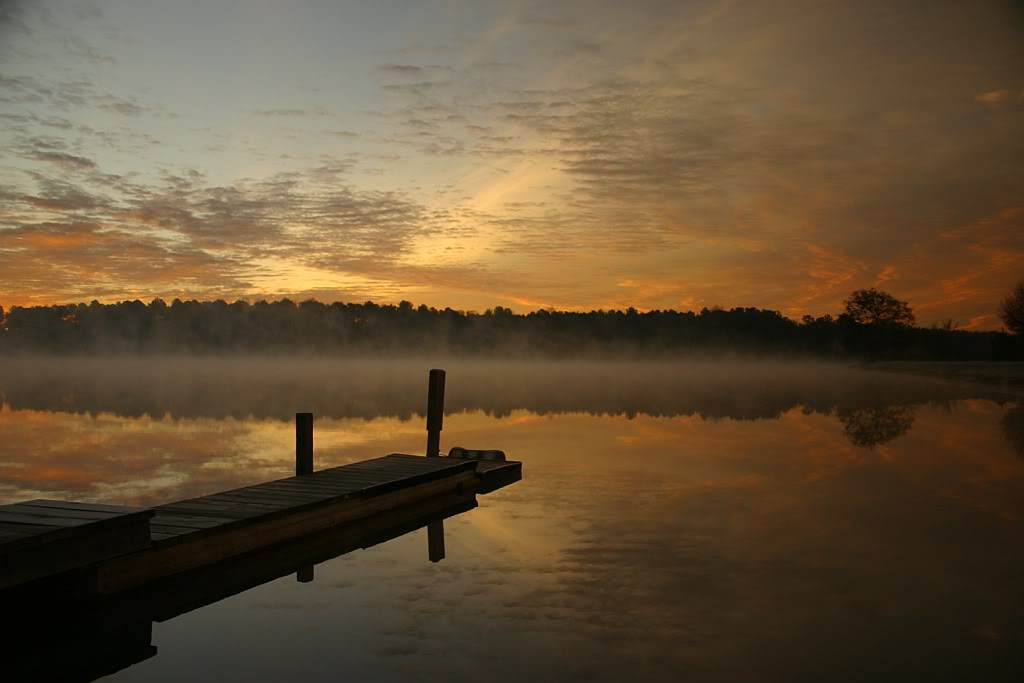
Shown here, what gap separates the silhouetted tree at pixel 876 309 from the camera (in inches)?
3516

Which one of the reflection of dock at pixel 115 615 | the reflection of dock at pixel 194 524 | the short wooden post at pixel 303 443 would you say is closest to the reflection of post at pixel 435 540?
the reflection of dock at pixel 194 524

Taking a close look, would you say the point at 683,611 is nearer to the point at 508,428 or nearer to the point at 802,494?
the point at 802,494

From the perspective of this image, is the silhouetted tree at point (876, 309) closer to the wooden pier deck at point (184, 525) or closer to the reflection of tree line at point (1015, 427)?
the reflection of tree line at point (1015, 427)

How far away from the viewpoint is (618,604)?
721 centimetres

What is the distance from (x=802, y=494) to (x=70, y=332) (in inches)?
5861

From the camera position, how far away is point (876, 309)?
3556 inches

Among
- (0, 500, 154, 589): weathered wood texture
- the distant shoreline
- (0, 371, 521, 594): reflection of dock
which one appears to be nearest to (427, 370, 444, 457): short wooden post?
(0, 371, 521, 594): reflection of dock

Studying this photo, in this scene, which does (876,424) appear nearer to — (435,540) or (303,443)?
(435,540)

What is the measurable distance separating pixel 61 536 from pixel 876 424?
22.2 meters

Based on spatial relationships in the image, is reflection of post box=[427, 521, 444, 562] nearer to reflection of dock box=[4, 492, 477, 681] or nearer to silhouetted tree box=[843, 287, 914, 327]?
reflection of dock box=[4, 492, 477, 681]

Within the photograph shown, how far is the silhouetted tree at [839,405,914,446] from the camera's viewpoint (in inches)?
797

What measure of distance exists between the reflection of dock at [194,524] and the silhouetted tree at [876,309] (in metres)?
87.5

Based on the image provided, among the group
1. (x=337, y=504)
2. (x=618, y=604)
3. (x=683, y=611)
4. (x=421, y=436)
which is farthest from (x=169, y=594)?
(x=421, y=436)

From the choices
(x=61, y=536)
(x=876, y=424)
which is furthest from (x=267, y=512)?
(x=876, y=424)
